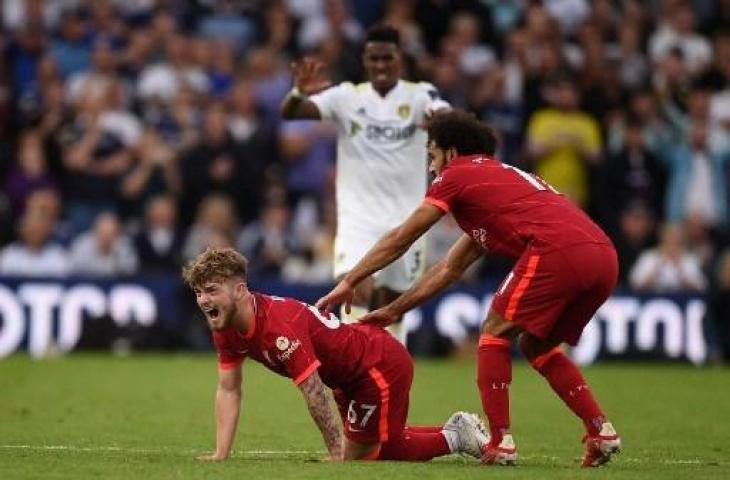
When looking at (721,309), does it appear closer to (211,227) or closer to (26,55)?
(211,227)

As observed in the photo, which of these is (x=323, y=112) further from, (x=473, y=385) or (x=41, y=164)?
(x=41, y=164)

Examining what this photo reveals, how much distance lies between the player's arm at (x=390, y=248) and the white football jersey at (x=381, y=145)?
3284 millimetres

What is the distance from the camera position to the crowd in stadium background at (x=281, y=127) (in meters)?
20.8

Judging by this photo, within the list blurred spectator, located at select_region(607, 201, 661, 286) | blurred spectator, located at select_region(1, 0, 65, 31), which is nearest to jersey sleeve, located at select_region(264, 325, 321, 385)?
blurred spectator, located at select_region(607, 201, 661, 286)

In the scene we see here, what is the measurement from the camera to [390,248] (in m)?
10.1

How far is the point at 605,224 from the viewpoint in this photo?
2127 centimetres

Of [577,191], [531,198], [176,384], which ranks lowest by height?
[176,384]

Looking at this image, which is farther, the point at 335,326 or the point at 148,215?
the point at 148,215

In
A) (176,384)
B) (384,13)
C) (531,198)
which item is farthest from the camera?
(384,13)

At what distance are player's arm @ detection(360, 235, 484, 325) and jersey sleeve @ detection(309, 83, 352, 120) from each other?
3.11 m

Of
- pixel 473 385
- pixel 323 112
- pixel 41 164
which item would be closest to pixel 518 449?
pixel 323 112

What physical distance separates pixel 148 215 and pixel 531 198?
1150cm

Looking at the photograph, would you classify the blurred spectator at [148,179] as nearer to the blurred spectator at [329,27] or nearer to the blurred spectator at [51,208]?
the blurred spectator at [51,208]

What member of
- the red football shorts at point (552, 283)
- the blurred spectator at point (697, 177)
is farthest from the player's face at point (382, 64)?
the blurred spectator at point (697, 177)
